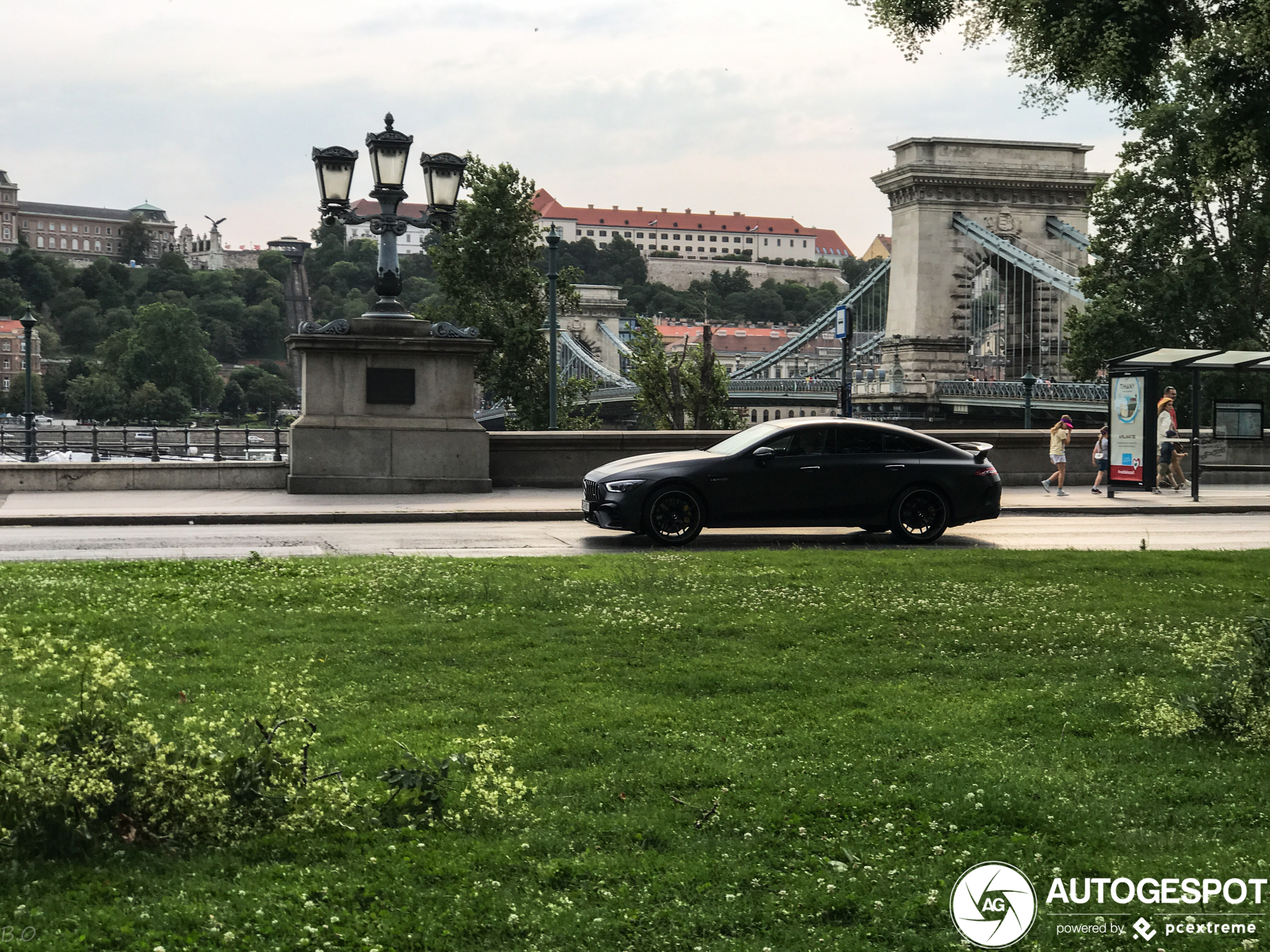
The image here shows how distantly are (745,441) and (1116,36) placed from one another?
5.79 meters

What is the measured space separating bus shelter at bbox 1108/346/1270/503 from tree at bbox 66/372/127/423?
130 meters

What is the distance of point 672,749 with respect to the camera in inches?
212

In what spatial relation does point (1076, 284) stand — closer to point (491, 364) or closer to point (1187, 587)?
point (491, 364)

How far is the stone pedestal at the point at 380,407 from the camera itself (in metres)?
18.6

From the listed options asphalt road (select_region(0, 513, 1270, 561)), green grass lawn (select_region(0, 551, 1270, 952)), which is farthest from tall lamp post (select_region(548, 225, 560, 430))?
green grass lawn (select_region(0, 551, 1270, 952))

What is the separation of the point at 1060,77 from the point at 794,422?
4.60 meters

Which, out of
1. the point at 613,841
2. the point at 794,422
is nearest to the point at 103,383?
the point at 794,422

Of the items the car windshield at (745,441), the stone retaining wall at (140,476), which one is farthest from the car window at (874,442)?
the stone retaining wall at (140,476)

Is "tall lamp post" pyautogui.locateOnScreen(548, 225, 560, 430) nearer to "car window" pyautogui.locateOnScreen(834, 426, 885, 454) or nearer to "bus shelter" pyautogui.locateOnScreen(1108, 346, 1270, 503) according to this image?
"bus shelter" pyautogui.locateOnScreen(1108, 346, 1270, 503)

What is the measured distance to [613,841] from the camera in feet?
14.2

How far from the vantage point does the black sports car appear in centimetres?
1401

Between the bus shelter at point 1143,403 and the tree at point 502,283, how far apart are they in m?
31.2

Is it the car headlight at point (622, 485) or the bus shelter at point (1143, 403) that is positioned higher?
the bus shelter at point (1143, 403)

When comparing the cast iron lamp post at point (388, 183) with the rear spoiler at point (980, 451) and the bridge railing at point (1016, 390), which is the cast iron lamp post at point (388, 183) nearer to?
the rear spoiler at point (980, 451)
